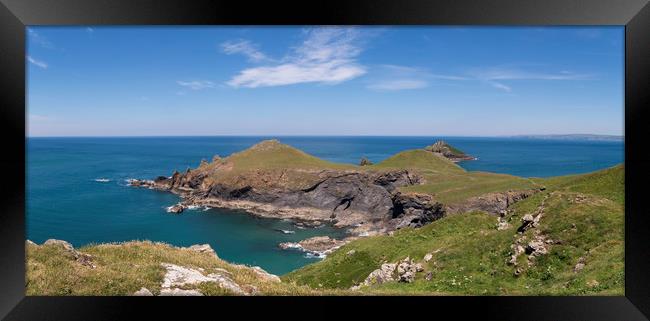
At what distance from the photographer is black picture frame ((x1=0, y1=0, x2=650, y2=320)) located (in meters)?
7.17

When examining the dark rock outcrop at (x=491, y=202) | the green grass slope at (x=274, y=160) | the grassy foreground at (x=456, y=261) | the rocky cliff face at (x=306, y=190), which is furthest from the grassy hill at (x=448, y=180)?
the grassy foreground at (x=456, y=261)

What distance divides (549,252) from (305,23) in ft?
30.9

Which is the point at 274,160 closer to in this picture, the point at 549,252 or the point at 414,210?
the point at 414,210

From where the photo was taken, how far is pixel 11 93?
7.39 meters

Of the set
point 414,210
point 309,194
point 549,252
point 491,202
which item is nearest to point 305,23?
point 549,252

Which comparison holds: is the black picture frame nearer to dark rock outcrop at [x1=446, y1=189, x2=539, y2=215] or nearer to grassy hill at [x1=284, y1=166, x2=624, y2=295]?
grassy hill at [x1=284, y1=166, x2=624, y2=295]

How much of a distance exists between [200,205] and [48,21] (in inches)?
2303

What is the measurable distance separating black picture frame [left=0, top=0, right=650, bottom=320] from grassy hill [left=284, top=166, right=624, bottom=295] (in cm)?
125

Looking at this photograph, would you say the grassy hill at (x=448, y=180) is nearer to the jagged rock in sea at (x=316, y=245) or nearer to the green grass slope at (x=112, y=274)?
the jagged rock in sea at (x=316, y=245)

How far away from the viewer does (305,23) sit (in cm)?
727

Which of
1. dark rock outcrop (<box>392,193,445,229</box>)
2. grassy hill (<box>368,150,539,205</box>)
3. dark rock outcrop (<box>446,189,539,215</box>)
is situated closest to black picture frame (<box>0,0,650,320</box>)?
dark rock outcrop (<box>446,189,539,215</box>)

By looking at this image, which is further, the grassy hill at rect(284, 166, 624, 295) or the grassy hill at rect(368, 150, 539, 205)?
the grassy hill at rect(368, 150, 539, 205)

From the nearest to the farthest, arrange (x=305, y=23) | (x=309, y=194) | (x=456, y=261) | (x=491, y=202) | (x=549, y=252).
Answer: (x=305, y=23)
(x=549, y=252)
(x=456, y=261)
(x=491, y=202)
(x=309, y=194)

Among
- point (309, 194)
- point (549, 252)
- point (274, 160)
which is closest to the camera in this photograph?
point (549, 252)
